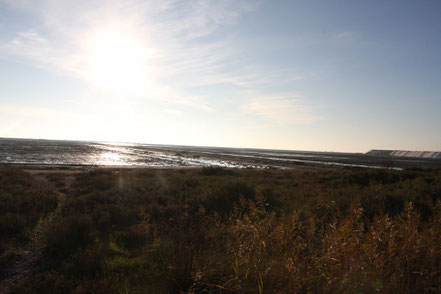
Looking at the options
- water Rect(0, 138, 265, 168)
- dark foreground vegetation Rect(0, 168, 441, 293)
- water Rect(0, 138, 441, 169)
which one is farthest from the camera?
water Rect(0, 138, 441, 169)

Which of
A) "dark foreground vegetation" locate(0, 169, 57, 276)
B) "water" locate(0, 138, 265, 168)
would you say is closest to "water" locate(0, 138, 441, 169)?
"water" locate(0, 138, 265, 168)

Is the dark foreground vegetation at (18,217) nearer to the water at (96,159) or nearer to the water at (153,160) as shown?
the water at (153,160)

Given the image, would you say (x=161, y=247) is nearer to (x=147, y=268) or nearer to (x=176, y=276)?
(x=147, y=268)

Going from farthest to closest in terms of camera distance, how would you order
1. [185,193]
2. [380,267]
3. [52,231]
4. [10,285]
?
[185,193] < [52,231] < [10,285] < [380,267]

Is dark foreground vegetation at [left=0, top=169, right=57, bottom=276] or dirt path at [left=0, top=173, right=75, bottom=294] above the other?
dark foreground vegetation at [left=0, top=169, right=57, bottom=276]

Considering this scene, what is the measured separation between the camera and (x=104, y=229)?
756 centimetres

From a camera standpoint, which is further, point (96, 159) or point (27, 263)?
point (96, 159)

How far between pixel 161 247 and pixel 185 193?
→ 27.3 ft

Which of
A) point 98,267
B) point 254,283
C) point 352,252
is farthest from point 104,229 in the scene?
point 352,252

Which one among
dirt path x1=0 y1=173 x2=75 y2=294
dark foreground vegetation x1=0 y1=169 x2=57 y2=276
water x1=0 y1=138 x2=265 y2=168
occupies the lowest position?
water x1=0 y1=138 x2=265 y2=168

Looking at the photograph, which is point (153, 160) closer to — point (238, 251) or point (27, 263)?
point (27, 263)

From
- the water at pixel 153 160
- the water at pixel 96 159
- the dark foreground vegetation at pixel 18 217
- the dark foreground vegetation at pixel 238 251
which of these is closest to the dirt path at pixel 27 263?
the dark foreground vegetation at pixel 18 217

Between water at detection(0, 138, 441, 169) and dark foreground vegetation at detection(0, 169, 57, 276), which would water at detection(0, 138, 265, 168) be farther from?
dark foreground vegetation at detection(0, 169, 57, 276)

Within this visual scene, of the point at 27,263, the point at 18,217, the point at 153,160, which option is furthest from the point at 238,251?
the point at 153,160
